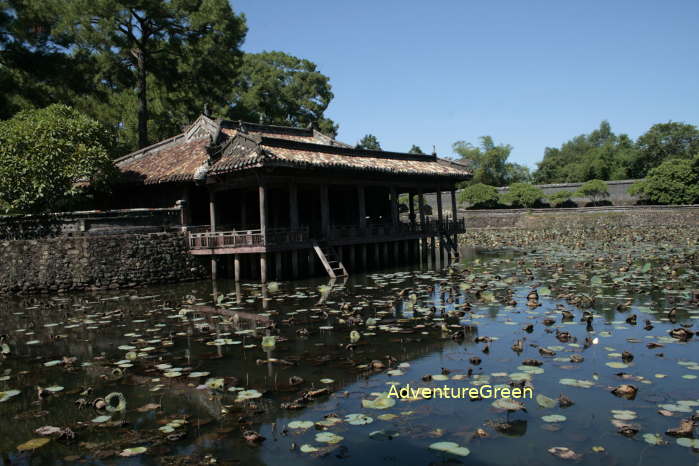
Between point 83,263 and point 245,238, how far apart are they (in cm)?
440

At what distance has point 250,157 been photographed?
48.4 feet

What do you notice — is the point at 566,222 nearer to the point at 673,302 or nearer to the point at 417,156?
the point at 417,156

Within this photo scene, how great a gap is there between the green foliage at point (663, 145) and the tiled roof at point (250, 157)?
3701cm

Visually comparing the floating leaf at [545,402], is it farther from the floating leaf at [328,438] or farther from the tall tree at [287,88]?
the tall tree at [287,88]

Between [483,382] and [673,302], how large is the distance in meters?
5.97

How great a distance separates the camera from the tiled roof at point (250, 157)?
49.4 ft

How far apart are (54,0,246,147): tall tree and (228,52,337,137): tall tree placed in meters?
8.84

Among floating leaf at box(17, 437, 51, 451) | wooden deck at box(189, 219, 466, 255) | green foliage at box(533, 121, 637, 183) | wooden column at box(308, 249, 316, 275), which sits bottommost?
floating leaf at box(17, 437, 51, 451)

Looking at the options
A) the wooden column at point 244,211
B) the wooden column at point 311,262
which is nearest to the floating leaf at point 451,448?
the wooden column at point 311,262

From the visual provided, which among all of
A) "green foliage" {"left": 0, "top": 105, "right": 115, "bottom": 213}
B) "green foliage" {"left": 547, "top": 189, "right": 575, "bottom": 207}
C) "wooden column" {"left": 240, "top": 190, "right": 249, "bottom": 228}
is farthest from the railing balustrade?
"green foliage" {"left": 547, "top": 189, "right": 575, "bottom": 207}

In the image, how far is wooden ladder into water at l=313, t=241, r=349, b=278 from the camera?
1559cm

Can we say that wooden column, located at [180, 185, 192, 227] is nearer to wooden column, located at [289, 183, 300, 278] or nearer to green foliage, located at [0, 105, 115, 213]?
green foliage, located at [0, 105, 115, 213]

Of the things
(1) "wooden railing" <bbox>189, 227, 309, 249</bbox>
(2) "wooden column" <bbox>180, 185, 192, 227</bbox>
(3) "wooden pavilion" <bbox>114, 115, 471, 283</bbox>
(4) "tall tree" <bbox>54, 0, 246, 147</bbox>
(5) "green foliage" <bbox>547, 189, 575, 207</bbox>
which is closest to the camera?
(1) "wooden railing" <bbox>189, 227, 309, 249</bbox>

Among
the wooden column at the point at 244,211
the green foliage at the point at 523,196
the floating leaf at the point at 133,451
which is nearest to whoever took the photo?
the floating leaf at the point at 133,451
